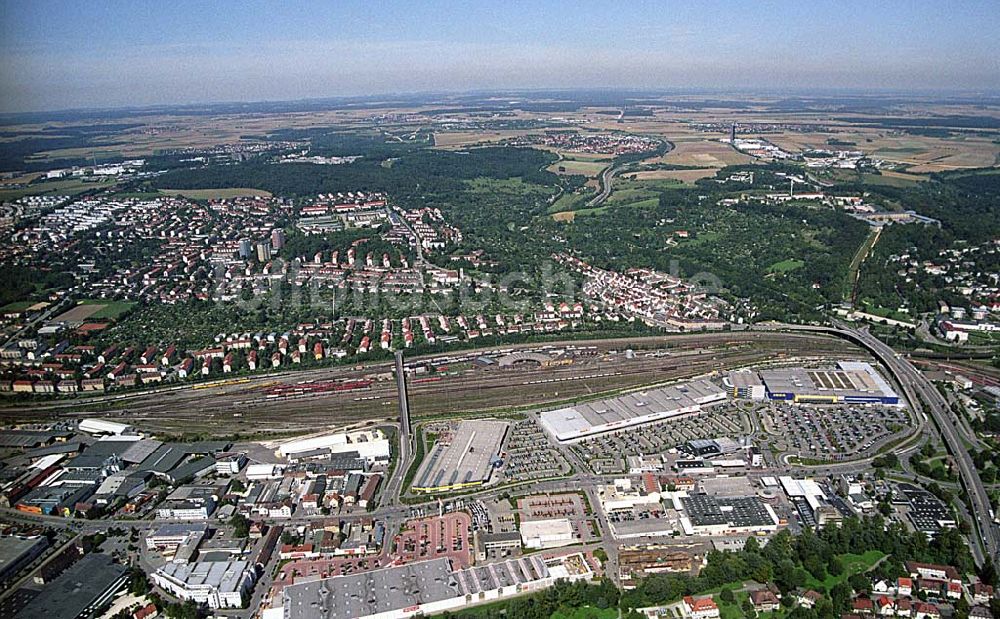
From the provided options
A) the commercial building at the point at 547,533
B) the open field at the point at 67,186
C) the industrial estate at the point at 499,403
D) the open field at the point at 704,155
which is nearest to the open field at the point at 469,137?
the open field at the point at 704,155

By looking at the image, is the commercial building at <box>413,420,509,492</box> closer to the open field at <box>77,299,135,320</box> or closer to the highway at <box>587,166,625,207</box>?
the open field at <box>77,299,135,320</box>

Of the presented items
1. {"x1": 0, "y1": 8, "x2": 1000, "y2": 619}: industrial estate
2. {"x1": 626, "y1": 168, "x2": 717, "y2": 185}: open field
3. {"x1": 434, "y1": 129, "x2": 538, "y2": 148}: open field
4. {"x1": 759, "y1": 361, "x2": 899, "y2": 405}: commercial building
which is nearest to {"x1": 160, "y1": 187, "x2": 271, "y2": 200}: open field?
{"x1": 0, "y1": 8, "x2": 1000, "y2": 619}: industrial estate

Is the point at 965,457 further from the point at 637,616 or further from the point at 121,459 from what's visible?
the point at 121,459

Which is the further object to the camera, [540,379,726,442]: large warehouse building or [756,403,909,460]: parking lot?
[540,379,726,442]: large warehouse building

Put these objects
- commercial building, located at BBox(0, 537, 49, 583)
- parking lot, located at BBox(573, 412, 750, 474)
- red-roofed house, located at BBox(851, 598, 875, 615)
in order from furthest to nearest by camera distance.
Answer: parking lot, located at BBox(573, 412, 750, 474), commercial building, located at BBox(0, 537, 49, 583), red-roofed house, located at BBox(851, 598, 875, 615)

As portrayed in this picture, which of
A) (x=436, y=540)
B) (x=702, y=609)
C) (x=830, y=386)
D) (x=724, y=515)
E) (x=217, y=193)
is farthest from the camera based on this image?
(x=217, y=193)

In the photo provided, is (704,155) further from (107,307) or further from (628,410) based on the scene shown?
(107,307)

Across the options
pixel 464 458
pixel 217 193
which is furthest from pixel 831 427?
pixel 217 193
